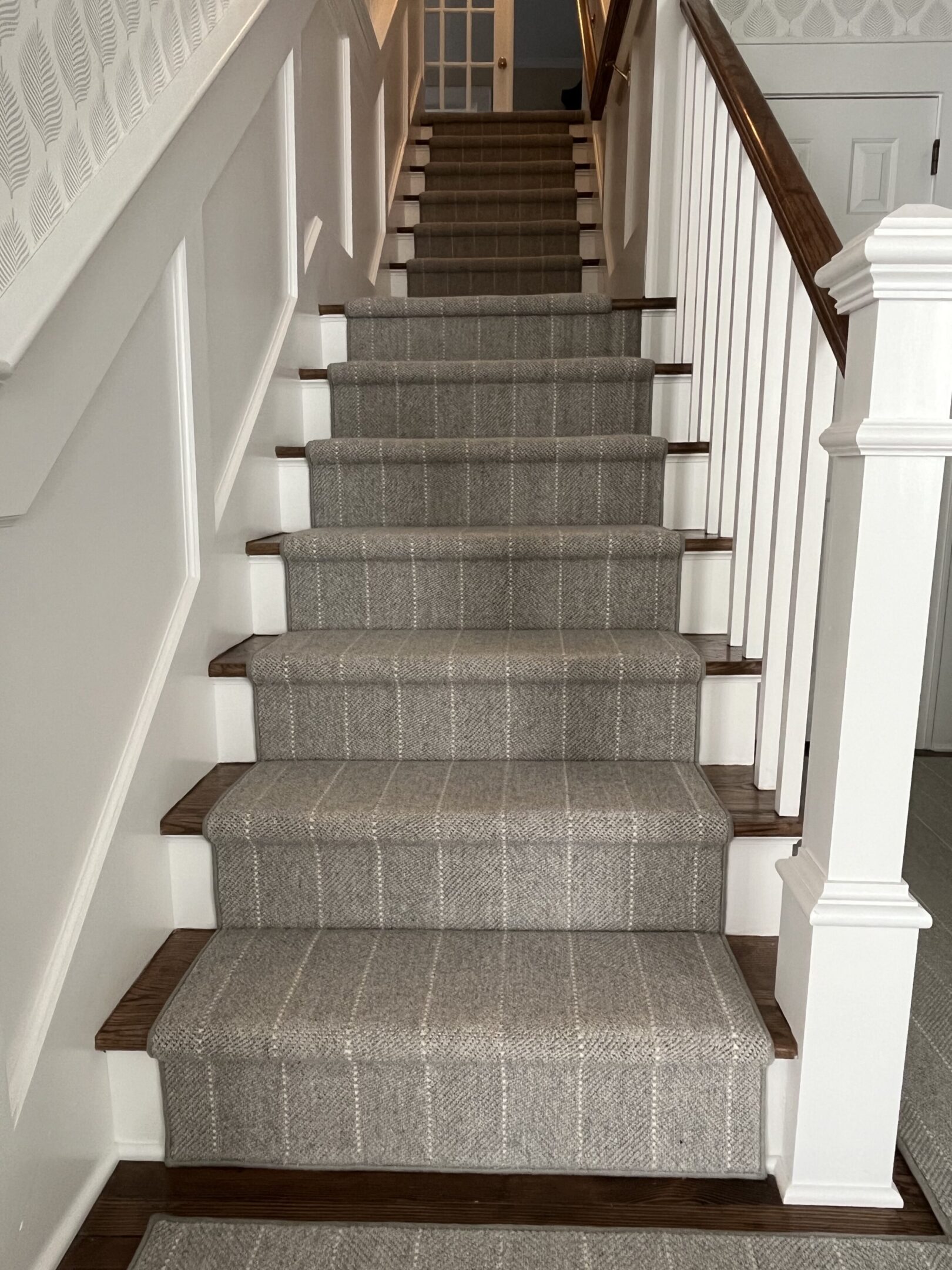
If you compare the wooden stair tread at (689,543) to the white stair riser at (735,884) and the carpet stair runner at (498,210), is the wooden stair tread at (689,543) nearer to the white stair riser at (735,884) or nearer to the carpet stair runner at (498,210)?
the white stair riser at (735,884)

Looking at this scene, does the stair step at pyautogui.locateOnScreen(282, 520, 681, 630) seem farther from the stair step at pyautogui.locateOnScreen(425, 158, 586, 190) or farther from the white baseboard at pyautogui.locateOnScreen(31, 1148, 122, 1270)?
the stair step at pyautogui.locateOnScreen(425, 158, 586, 190)

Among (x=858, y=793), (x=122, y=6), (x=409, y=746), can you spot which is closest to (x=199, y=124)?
(x=122, y=6)

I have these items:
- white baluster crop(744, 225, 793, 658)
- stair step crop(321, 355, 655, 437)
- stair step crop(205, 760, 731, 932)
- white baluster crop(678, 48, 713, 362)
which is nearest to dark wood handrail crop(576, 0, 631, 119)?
white baluster crop(678, 48, 713, 362)

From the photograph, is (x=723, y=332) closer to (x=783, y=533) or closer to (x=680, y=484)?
(x=680, y=484)

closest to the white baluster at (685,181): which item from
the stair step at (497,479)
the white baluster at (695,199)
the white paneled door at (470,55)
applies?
the white baluster at (695,199)

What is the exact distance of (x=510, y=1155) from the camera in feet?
3.74

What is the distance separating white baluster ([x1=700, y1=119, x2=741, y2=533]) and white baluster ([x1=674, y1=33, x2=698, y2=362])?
1.05ft

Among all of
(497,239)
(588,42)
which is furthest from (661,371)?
(588,42)

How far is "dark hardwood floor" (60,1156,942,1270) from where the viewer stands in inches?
41.9

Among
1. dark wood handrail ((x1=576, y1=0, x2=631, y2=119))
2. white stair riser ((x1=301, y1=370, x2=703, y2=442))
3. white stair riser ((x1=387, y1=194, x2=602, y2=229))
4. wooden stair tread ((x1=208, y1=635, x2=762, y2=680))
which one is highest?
dark wood handrail ((x1=576, y1=0, x2=631, y2=119))

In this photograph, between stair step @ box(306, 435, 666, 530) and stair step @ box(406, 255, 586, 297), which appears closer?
stair step @ box(306, 435, 666, 530)

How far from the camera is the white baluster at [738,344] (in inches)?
58.6

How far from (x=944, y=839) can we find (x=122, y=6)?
2.27 m

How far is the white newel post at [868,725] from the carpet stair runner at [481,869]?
0.30ft
